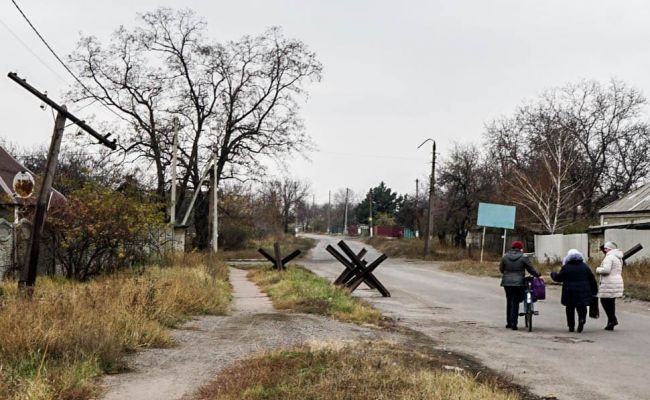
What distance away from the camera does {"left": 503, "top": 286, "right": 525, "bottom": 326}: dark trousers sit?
1226 cm

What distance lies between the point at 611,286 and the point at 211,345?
761cm

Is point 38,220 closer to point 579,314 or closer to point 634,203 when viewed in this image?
point 579,314

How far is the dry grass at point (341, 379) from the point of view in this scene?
5629 millimetres

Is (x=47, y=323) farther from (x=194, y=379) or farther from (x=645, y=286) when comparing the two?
(x=645, y=286)

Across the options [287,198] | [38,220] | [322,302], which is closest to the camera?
[38,220]

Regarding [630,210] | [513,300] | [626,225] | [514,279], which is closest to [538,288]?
[514,279]

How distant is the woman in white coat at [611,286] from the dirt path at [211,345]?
14.3ft

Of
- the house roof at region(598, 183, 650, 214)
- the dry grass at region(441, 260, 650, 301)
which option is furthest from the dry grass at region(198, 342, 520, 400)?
the house roof at region(598, 183, 650, 214)

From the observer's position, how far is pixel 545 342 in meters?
10.7

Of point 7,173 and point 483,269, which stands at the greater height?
point 7,173

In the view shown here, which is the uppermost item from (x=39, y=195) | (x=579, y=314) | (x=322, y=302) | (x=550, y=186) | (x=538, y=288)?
(x=550, y=186)

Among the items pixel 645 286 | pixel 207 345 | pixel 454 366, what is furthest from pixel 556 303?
pixel 207 345

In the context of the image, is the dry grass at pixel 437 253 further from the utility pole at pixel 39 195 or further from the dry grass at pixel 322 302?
the utility pole at pixel 39 195

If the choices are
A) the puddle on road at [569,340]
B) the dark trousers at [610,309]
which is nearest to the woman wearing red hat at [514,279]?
the puddle on road at [569,340]
